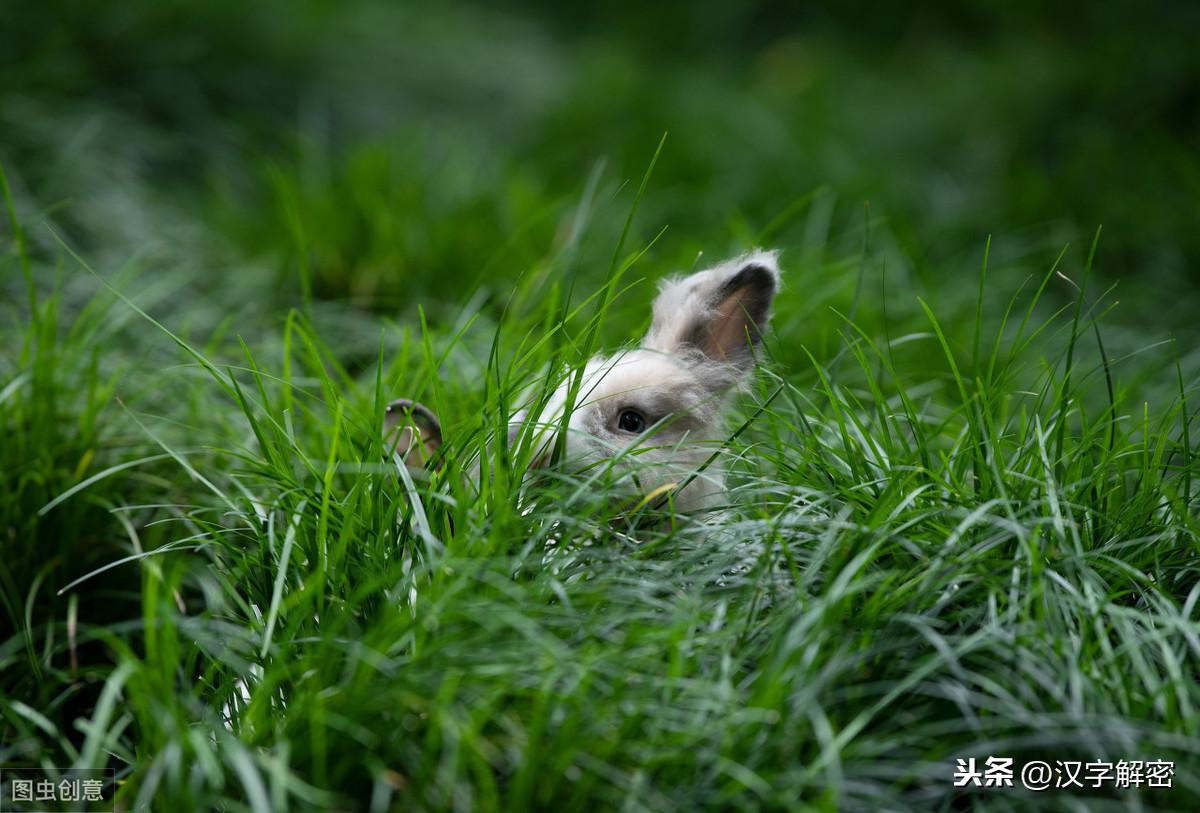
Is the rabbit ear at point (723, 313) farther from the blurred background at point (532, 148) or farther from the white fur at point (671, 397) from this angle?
the blurred background at point (532, 148)

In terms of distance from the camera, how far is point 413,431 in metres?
2.05

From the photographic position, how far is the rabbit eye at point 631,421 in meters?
2.19

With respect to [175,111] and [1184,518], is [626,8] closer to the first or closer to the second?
[175,111]

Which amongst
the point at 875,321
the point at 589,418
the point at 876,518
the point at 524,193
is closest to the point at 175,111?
the point at 524,193

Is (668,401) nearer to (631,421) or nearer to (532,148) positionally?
(631,421)

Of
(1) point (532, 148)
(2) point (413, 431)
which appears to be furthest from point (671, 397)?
(1) point (532, 148)

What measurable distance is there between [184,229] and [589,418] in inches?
112

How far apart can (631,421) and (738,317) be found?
1.12 ft

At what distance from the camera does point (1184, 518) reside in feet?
6.23

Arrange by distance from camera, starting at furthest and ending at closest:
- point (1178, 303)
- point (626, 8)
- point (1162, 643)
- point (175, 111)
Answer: point (626, 8) → point (175, 111) → point (1178, 303) → point (1162, 643)

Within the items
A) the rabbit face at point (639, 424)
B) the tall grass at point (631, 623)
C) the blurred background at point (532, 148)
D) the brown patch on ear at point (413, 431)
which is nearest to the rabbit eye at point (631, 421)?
the rabbit face at point (639, 424)

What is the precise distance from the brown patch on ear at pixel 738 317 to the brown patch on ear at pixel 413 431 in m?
0.60

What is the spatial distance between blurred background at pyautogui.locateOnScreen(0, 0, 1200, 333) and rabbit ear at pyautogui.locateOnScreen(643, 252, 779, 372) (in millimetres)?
1070

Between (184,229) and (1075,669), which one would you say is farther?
(184,229)
